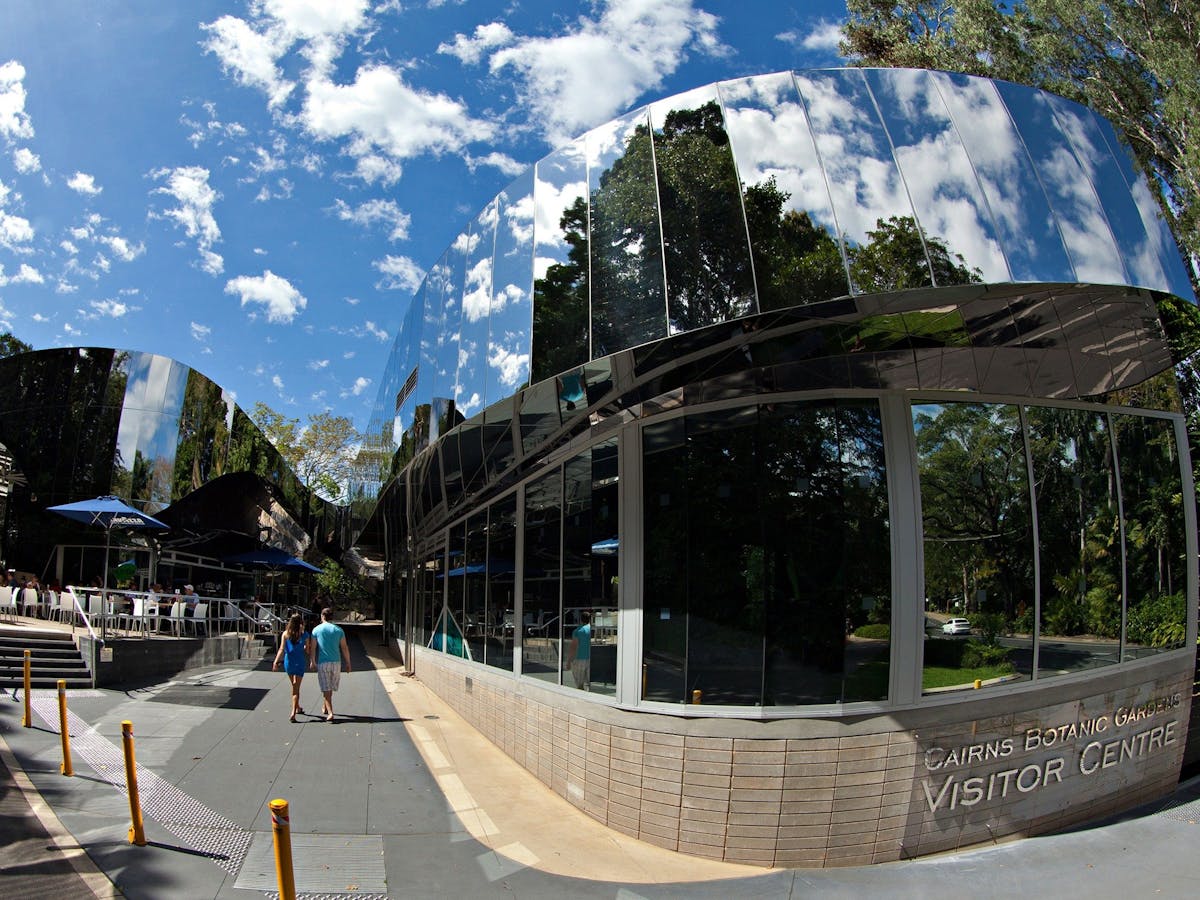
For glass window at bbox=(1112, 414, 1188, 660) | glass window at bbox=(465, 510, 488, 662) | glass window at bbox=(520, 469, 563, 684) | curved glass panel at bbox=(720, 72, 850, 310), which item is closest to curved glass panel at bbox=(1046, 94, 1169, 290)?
glass window at bbox=(1112, 414, 1188, 660)

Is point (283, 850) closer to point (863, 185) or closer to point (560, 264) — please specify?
point (560, 264)

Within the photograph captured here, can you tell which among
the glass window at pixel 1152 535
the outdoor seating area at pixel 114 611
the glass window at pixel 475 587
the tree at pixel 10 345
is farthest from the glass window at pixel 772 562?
the tree at pixel 10 345

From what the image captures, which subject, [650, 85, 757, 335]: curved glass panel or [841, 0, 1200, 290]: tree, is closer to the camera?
[650, 85, 757, 335]: curved glass panel

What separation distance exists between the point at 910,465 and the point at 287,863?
5611mm

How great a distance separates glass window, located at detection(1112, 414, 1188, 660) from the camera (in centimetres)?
797

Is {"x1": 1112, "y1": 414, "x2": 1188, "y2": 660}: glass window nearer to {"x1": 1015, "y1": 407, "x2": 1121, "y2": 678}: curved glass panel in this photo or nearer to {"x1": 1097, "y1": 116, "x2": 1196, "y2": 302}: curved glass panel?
{"x1": 1015, "y1": 407, "x2": 1121, "y2": 678}: curved glass panel

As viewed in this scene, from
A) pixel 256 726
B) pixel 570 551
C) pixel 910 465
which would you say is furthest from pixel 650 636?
pixel 256 726

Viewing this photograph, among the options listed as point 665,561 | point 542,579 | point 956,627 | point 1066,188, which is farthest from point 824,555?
point 1066,188

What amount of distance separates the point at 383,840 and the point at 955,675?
17.1 feet

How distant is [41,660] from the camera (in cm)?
1154

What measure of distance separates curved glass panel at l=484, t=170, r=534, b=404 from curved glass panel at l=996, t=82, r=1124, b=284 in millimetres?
4324

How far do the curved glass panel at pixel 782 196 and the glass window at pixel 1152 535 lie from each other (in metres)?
5.31

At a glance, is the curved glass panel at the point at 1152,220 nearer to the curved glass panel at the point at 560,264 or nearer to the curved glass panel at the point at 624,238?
the curved glass panel at the point at 624,238

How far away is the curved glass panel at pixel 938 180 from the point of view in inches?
199
